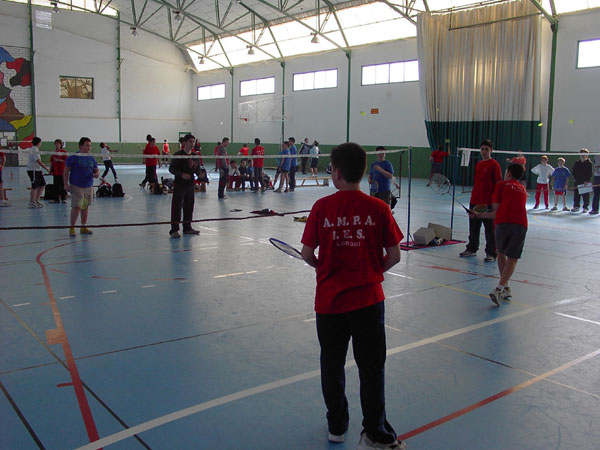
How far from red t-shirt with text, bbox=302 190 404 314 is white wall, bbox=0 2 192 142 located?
3694cm

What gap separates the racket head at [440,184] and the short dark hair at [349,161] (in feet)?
62.1

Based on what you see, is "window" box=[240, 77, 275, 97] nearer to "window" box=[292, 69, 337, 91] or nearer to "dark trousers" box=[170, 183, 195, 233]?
"window" box=[292, 69, 337, 91]

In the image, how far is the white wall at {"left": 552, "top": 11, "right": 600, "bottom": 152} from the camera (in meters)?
20.3

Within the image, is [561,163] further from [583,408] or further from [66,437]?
[66,437]

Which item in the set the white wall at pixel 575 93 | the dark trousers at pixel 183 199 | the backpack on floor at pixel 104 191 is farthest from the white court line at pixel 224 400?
the white wall at pixel 575 93

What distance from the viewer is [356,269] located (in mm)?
3014

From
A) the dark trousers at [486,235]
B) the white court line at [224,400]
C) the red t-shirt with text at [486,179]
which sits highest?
the red t-shirt with text at [486,179]

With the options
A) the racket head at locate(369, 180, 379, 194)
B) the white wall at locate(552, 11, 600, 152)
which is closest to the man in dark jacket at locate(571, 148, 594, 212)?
the white wall at locate(552, 11, 600, 152)

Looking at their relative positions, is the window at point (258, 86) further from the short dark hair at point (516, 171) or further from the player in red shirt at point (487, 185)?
the short dark hair at point (516, 171)

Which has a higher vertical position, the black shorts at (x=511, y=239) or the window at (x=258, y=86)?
the window at (x=258, y=86)

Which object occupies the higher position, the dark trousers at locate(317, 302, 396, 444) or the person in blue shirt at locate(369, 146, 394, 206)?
the person in blue shirt at locate(369, 146, 394, 206)

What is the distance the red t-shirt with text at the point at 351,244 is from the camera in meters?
3.00

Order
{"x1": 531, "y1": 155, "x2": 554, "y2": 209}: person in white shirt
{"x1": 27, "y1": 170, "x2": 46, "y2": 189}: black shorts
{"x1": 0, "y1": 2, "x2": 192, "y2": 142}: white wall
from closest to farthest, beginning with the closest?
{"x1": 27, "y1": 170, "x2": 46, "y2": 189}: black shorts < {"x1": 531, "y1": 155, "x2": 554, "y2": 209}: person in white shirt < {"x1": 0, "y1": 2, "x2": 192, "y2": 142}: white wall

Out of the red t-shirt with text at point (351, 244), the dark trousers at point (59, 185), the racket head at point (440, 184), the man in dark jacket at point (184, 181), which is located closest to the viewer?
the red t-shirt with text at point (351, 244)
